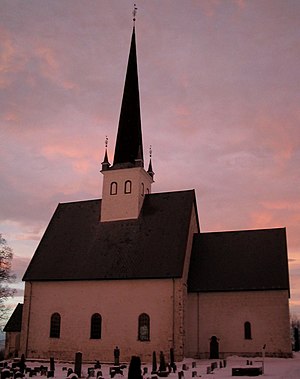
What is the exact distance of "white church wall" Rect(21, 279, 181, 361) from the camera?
3491 cm

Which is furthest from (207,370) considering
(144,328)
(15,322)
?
(15,322)

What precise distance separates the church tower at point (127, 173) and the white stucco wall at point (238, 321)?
9.75 metres

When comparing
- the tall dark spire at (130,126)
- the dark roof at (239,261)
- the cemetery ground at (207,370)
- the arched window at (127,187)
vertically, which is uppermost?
the tall dark spire at (130,126)

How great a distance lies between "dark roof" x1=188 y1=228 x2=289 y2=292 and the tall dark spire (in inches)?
368

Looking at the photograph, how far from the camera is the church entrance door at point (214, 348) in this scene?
35.3 metres

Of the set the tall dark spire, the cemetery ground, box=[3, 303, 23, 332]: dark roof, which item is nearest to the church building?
the tall dark spire

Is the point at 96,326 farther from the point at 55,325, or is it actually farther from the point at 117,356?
the point at 117,356

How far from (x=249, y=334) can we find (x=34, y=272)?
1818 centimetres

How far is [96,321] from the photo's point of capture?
36.9 meters

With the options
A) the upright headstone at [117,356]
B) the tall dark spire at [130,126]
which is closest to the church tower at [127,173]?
the tall dark spire at [130,126]

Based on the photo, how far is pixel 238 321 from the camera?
35531mm

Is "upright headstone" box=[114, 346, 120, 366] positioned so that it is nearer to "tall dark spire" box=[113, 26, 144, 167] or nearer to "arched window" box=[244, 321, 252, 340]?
"arched window" box=[244, 321, 252, 340]

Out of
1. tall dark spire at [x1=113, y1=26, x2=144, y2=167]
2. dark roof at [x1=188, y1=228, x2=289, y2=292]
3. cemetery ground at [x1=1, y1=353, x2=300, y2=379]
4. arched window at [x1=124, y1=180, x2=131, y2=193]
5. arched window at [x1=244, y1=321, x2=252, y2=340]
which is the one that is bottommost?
cemetery ground at [x1=1, y1=353, x2=300, y2=379]

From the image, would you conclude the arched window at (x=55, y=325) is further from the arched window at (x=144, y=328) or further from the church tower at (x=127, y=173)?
the church tower at (x=127, y=173)
